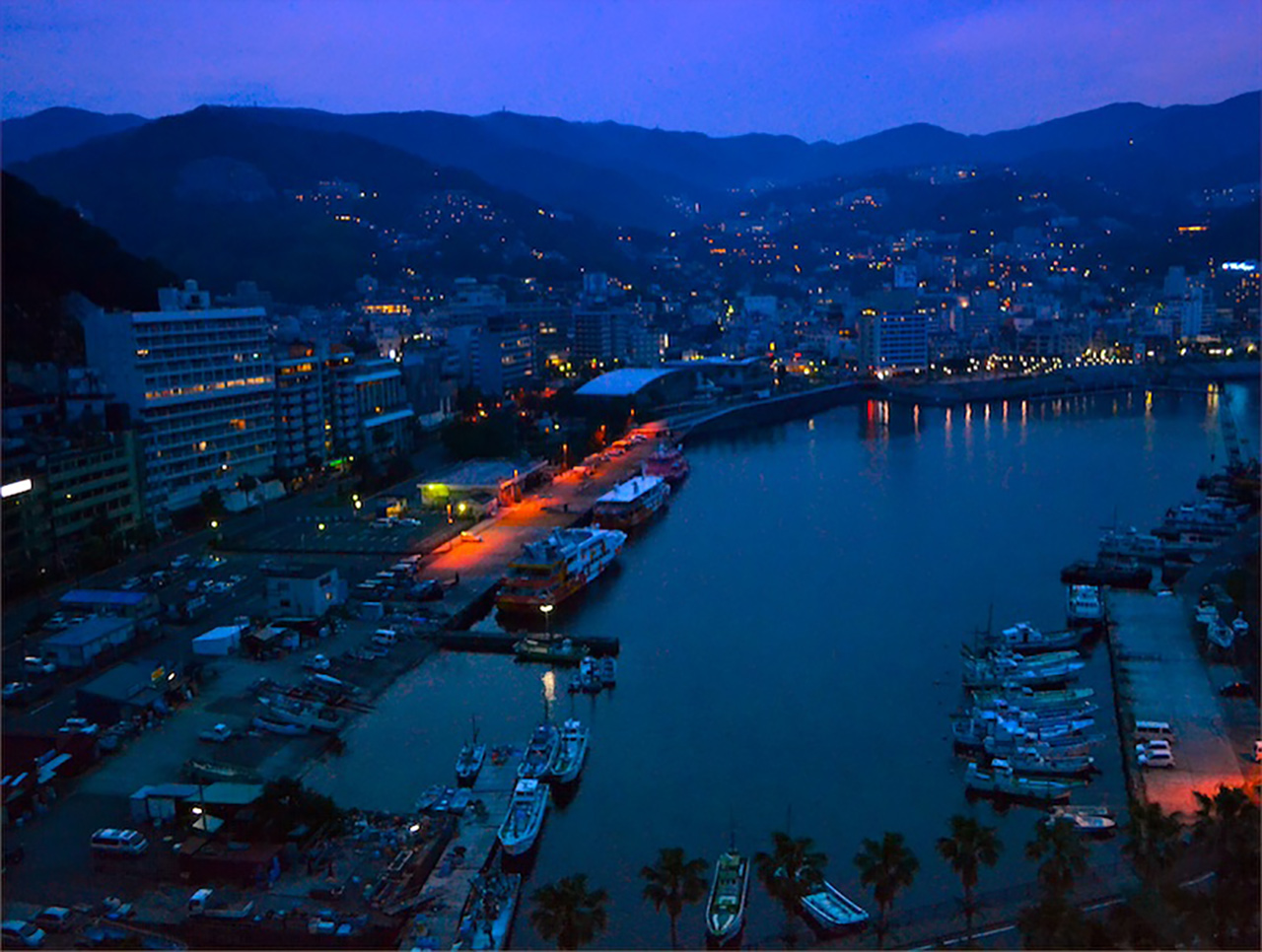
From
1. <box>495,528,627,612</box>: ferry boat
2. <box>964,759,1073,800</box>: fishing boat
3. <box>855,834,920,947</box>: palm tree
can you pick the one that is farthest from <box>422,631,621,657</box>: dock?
<box>855,834,920,947</box>: palm tree

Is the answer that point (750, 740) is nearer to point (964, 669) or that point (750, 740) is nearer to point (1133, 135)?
point (964, 669)

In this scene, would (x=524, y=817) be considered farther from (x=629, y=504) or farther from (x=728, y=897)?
(x=629, y=504)

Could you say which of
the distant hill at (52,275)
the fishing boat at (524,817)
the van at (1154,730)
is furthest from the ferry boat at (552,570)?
the distant hill at (52,275)

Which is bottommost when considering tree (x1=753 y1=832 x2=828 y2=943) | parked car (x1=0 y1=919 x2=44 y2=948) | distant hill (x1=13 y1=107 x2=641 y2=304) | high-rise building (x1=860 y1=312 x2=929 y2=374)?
parked car (x1=0 y1=919 x2=44 y2=948)

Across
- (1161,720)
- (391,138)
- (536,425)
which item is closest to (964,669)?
(1161,720)

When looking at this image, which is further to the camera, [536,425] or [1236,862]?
[536,425]

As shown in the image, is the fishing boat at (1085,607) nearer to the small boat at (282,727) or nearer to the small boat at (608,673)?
the small boat at (608,673)

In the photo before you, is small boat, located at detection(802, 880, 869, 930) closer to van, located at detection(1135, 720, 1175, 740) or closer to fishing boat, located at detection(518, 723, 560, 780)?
fishing boat, located at detection(518, 723, 560, 780)
